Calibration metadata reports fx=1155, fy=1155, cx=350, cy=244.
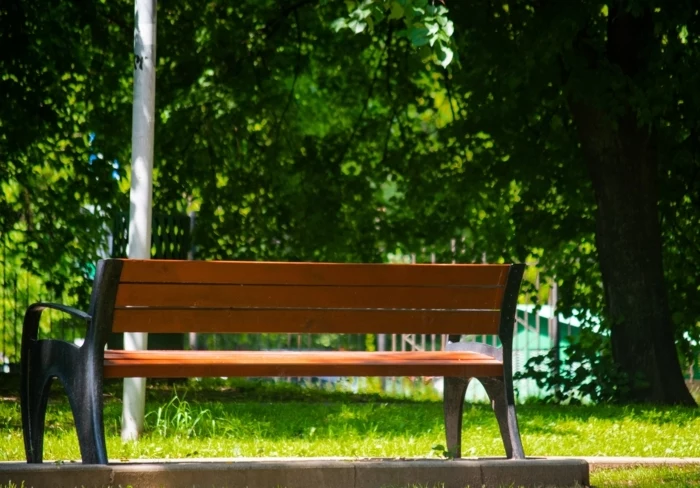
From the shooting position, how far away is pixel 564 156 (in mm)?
12703

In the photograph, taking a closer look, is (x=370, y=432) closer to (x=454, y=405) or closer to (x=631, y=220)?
(x=454, y=405)

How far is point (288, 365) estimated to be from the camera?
4941 millimetres

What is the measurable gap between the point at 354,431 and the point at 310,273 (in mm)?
2416

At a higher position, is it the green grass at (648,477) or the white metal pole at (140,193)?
the white metal pole at (140,193)

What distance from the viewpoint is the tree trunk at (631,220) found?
10875mm

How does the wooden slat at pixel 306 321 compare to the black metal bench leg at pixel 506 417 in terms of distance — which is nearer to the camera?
the wooden slat at pixel 306 321

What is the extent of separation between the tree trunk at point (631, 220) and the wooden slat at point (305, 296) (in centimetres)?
582

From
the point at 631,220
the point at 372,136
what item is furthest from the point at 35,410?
the point at 372,136

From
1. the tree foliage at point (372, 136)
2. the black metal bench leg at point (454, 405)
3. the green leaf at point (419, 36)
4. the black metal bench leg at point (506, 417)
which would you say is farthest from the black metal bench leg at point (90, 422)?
the tree foliage at point (372, 136)

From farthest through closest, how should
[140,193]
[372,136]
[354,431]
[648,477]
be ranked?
[372,136] → [354,431] → [140,193] → [648,477]

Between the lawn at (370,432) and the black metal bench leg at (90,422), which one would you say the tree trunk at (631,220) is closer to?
the lawn at (370,432)

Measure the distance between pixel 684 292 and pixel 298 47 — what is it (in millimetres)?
5197

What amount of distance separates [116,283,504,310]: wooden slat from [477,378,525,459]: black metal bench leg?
371 mm

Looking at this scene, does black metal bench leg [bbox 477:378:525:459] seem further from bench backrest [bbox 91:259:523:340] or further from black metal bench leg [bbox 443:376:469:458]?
black metal bench leg [bbox 443:376:469:458]
